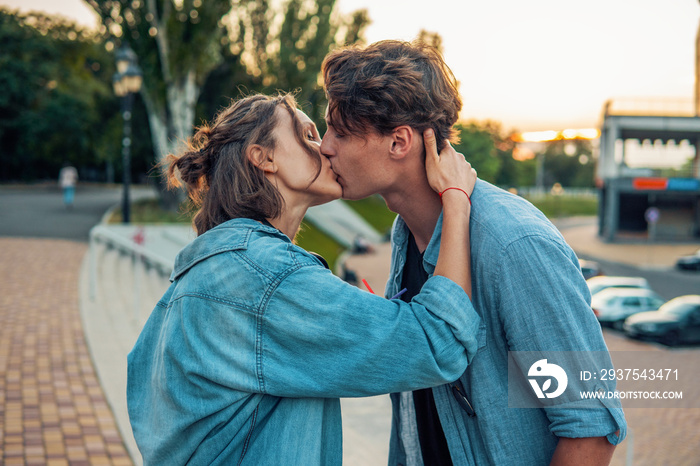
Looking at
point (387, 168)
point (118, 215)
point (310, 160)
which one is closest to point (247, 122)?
point (310, 160)

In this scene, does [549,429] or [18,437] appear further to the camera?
[18,437]

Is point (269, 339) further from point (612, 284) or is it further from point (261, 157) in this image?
point (612, 284)

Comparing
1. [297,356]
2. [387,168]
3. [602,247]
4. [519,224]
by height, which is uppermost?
[387,168]

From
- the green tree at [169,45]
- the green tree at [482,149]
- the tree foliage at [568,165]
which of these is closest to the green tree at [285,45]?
the green tree at [169,45]

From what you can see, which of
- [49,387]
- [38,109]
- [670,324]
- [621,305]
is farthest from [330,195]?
[38,109]

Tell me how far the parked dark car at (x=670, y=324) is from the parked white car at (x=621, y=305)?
35.3 inches

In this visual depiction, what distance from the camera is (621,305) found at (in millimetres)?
19141

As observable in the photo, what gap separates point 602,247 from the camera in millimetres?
41812

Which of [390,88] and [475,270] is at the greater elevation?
[390,88]

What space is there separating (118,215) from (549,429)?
22008 mm

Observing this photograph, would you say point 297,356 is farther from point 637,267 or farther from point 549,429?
point 637,267

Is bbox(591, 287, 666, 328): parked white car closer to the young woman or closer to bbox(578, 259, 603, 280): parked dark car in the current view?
bbox(578, 259, 603, 280): parked dark car

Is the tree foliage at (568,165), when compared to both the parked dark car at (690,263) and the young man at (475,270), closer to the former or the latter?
the parked dark car at (690,263)

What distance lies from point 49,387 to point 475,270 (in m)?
5.60
